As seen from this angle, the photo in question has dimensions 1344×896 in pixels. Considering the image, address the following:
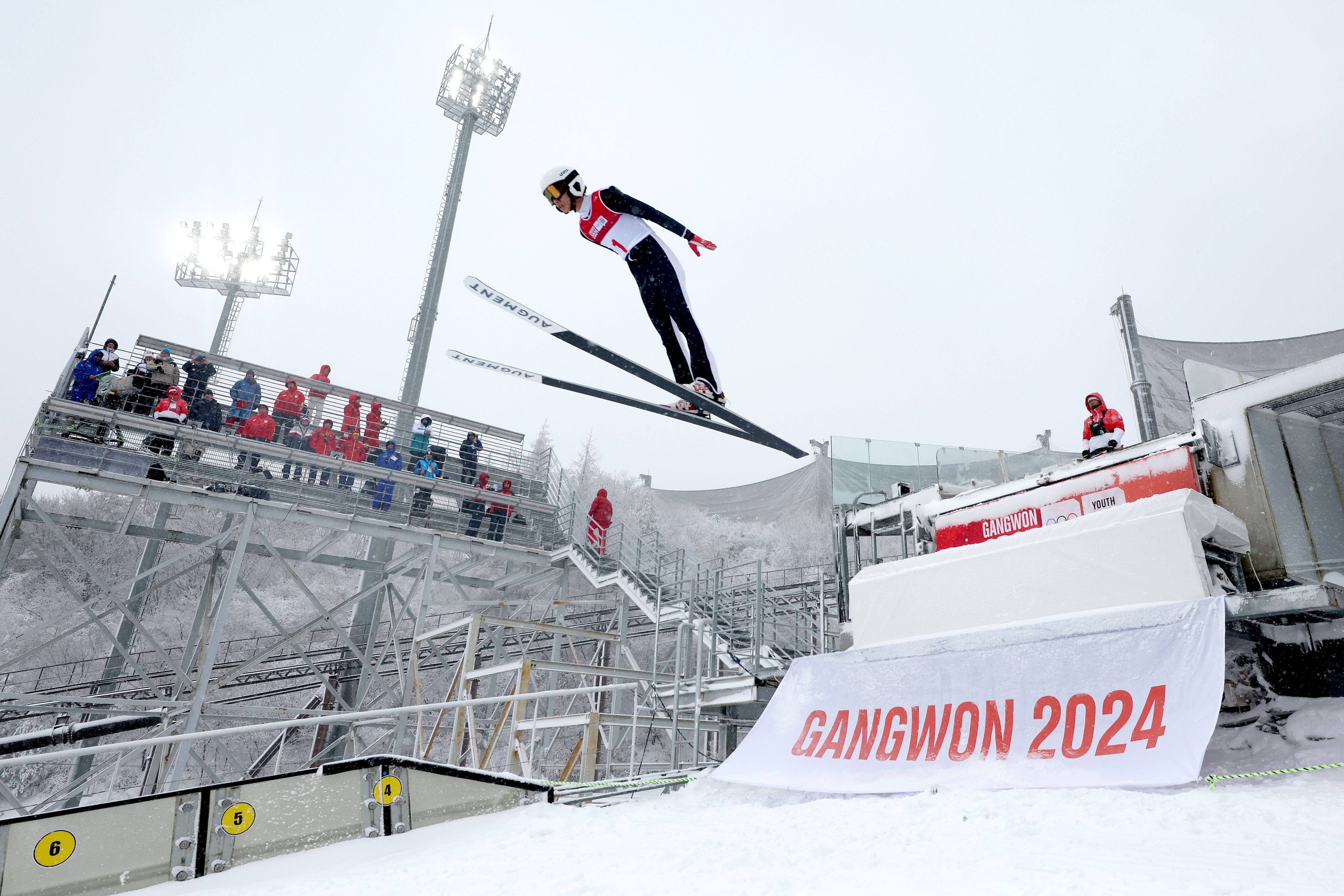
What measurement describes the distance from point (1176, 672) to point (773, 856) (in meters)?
3.44

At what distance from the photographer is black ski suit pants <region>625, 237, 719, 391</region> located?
6.83 m

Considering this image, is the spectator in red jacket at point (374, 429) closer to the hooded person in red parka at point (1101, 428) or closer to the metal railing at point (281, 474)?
the metal railing at point (281, 474)

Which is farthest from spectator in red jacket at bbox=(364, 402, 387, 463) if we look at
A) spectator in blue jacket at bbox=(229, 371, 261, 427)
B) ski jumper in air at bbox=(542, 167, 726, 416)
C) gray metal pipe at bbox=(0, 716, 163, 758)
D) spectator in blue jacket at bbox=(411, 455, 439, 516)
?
ski jumper in air at bbox=(542, 167, 726, 416)

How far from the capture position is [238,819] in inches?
192

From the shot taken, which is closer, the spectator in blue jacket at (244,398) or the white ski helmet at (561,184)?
the white ski helmet at (561,184)

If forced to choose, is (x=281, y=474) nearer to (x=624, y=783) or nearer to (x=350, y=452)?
(x=350, y=452)

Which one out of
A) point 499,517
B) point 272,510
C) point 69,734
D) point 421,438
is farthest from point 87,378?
point 69,734

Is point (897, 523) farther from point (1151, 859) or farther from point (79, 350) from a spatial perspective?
point (79, 350)

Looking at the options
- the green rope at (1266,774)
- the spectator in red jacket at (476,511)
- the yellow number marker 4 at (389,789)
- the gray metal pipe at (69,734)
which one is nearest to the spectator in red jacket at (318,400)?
the spectator in red jacket at (476,511)

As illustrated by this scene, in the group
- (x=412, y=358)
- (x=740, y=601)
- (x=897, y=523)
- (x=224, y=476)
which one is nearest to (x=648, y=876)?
(x=897, y=523)

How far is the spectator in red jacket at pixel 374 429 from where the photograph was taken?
16.4m

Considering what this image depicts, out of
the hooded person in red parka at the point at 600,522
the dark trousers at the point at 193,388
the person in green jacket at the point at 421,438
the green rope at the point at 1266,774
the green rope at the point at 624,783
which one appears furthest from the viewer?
the hooded person in red parka at the point at 600,522

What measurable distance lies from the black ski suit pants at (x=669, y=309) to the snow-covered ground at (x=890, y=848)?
387 cm

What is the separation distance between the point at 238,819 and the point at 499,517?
12.3 m
